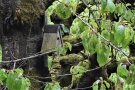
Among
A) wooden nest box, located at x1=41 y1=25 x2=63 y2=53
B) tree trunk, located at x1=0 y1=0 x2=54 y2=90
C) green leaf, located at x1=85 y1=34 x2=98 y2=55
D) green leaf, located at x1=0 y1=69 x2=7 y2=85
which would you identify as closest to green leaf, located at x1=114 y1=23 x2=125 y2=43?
green leaf, located at x1=85 y1=34 x2=98 y2=55

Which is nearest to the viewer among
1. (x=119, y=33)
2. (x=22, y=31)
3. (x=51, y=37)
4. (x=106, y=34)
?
(x=119, y=33)

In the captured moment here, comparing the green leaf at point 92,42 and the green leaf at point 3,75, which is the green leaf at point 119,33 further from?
the green leaf at point 3,75

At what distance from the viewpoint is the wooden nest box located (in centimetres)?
355

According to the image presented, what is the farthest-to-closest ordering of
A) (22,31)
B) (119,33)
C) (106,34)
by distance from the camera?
(22,31) < (106,34) < (119,33)

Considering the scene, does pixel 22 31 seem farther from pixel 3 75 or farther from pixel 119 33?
pixel 119 33

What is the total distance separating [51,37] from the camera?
3639 mm

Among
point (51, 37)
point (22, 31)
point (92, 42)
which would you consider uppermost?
point (92, 42)

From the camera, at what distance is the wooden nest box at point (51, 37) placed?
3549 millimetres

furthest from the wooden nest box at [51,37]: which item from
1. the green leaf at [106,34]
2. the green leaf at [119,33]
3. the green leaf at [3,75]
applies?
the green leaf at [119,33]

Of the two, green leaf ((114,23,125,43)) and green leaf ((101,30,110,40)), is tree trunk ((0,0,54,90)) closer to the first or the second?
green leaf ((101,30,110,40))

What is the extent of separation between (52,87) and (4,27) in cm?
117

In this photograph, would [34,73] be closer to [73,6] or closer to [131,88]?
[73,6]

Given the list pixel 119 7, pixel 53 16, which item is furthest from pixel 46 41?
pixel 53 16

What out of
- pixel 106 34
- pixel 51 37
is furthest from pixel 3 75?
pixel 51 37
